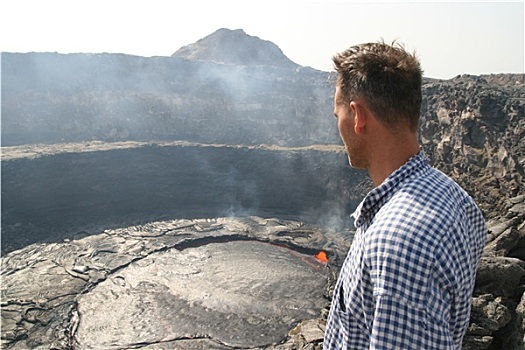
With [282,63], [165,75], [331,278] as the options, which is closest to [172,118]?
[165,75]

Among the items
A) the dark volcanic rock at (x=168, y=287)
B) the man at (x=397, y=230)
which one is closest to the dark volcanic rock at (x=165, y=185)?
the dark volcanic rock at (x=168, y=287)

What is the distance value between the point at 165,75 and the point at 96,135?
7.66 meters

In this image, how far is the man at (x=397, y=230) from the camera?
1.30 meters

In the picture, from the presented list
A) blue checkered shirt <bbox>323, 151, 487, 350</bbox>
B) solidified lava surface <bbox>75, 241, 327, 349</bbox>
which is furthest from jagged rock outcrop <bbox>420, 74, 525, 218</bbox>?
blue checkered shirt <bbox>323, 151, 487, 350</bbox>

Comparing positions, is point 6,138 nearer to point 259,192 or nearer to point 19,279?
point 19,279

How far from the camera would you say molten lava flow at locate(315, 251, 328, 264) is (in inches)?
660

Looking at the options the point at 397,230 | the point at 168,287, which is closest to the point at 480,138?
the point at 168,287

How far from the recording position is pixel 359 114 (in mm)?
1690

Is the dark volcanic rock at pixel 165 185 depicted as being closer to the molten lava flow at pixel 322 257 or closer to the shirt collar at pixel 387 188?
the molten lava flow at pixel 322 257

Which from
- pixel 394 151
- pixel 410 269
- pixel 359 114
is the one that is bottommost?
pixel 410 269

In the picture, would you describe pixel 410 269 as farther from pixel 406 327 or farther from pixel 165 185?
pixel 165 185

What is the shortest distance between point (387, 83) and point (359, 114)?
0.54ft

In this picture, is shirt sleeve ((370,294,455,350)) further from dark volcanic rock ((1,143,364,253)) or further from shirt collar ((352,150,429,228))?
dark volcanic rock ((1,143,364,253))

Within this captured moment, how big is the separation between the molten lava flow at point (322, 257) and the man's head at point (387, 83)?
15.5m
